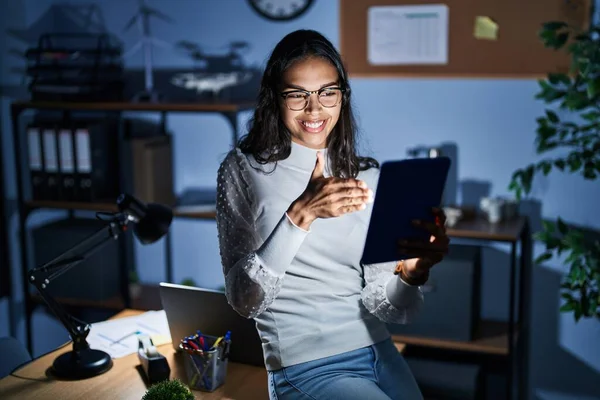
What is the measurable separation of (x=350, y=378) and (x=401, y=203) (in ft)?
1.34

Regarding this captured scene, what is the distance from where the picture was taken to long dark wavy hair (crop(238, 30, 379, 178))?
68.2 inches

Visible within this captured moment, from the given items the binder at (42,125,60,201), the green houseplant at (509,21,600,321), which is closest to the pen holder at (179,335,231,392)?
the green houseplant at (509,21,600,321)

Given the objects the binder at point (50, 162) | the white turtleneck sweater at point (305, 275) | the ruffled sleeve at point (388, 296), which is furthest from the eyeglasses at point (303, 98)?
the binder at point (50, 162)

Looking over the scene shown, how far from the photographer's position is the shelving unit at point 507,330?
8.89 feet

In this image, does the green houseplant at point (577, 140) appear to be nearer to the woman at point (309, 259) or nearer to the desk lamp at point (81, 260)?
the woman at point (309, 259)

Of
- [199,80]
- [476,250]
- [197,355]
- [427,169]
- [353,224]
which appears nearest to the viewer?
[427,169]

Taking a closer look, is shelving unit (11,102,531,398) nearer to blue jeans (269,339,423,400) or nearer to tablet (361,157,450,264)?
blue jeans (269,339,423,400)

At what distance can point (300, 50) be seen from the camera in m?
1.72

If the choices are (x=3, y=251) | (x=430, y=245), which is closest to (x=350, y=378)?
(x=430, y=245)

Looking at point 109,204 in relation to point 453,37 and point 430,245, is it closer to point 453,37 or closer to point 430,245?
point 453,37

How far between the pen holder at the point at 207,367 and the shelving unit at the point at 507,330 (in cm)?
123

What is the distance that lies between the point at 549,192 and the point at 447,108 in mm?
506

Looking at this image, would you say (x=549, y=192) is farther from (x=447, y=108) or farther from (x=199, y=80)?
(x=199, y=80)

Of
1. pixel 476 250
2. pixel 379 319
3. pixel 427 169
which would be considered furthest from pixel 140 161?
pixel 427 169
